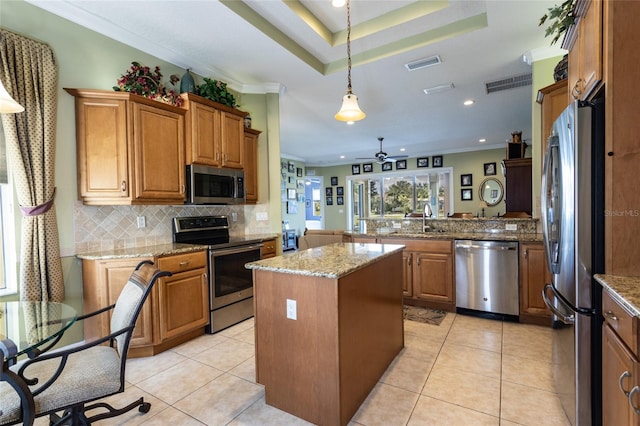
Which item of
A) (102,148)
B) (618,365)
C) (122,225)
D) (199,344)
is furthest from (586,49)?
(122,225)

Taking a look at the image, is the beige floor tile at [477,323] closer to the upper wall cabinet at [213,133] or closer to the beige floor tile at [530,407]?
the beige floor tile at [530,407]

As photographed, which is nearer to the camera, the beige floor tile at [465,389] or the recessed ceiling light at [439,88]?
the beige floor tile at [465,389]

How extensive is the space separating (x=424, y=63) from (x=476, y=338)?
291cm

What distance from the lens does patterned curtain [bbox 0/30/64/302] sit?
2174mm

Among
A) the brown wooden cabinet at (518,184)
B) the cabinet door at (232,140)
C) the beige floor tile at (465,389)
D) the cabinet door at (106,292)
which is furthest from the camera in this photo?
the brown wooden cabinet at (518,184)

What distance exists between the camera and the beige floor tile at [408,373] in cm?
215

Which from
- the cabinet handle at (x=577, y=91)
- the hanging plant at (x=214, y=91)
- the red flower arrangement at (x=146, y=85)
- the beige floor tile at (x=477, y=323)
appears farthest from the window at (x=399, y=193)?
the cabinet handle at (x=577, y=91)

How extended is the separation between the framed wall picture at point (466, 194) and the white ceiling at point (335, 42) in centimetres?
376

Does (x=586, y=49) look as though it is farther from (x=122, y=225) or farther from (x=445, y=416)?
(x=122, y=225)

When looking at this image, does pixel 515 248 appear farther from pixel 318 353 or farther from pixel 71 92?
pixel 71 92

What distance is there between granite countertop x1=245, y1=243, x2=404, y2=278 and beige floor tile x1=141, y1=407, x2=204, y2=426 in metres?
0.96

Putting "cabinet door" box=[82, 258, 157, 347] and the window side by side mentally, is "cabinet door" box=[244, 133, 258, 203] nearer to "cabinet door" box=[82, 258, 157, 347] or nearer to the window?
"cabinet door" box=[82, 258, 157, 347]

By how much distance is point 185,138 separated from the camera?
122 inches

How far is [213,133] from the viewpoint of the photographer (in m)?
3.29
